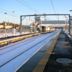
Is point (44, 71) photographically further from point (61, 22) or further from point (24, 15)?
point (61, 22)

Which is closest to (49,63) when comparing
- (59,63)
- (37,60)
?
(59,63)

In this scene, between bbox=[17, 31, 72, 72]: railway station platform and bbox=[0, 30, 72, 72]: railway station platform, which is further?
bbox=[0, 30, 72, 72]: railway station platform

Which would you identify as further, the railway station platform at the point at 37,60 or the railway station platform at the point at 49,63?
the railway station platform at the point at 37,60

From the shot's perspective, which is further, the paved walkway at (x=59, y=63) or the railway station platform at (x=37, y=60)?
the railway station platform at (x=37, y=60)

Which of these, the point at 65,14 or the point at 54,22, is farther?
the point at 54,22

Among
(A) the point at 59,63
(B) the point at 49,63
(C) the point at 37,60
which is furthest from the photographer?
(C) the point at 37,60

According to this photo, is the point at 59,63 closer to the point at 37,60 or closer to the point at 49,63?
the point at 49,63

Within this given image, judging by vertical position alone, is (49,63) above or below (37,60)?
above

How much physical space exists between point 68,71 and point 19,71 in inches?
78.0

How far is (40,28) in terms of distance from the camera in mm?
119625

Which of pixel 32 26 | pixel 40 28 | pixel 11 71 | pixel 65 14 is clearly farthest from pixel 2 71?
pixel 40 28

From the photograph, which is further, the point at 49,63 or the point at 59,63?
the point at 49,63

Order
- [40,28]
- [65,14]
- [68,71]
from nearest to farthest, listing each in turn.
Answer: [68,71]
[65,14]
[40,28]

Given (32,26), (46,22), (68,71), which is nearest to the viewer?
(68,71)
